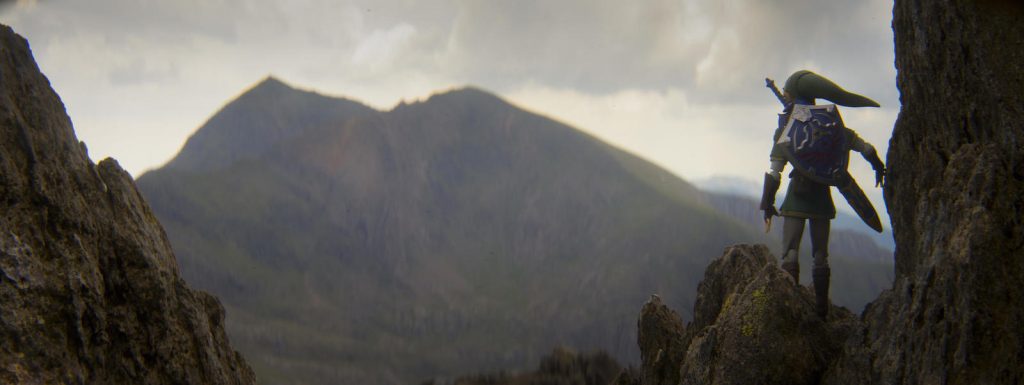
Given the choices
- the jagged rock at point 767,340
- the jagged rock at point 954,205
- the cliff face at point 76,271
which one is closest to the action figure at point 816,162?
the jagged rock at point 767,340

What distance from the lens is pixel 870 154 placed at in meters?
15.1

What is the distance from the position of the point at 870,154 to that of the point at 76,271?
1631cm

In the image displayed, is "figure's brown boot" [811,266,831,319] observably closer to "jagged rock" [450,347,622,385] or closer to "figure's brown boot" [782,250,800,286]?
"figure's brown boot" [782,250,800,286]

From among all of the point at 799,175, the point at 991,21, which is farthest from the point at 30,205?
the point at 991,21

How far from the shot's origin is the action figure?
15258 mm

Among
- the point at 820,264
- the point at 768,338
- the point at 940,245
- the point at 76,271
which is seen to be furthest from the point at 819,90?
the point at 76,271

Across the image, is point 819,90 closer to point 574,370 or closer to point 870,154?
point 870,154

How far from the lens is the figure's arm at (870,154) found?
14.9m

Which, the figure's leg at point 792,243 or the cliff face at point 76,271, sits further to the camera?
the figure's leg at point 792,243

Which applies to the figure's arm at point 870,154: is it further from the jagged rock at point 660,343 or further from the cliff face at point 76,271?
the cliff face at point 76,271

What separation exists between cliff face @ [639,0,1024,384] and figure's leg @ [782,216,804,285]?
100cm

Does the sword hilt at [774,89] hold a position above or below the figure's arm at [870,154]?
above

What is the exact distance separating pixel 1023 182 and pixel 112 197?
698 inches

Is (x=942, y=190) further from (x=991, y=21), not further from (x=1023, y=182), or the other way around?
(x=991, y=21)
